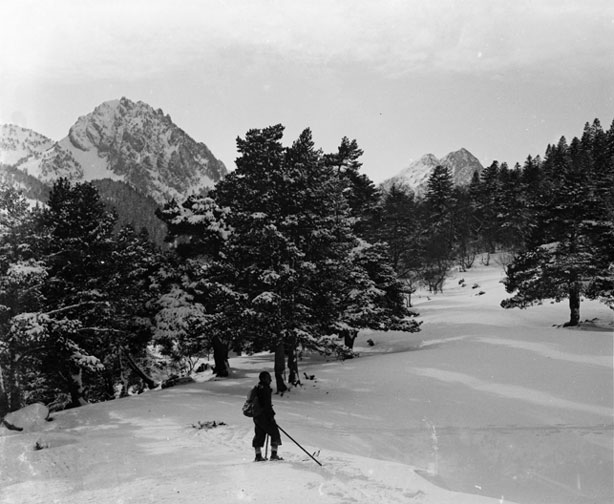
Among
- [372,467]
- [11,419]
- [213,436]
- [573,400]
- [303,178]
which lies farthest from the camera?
[303,178]

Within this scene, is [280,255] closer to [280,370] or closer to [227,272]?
[227,272]

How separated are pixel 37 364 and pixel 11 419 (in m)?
6.70

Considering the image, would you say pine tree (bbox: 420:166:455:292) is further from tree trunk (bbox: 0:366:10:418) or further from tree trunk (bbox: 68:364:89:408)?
tree trunk (bbox: 0:366:10:418)

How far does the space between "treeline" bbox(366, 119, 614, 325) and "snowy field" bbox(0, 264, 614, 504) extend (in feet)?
13.0

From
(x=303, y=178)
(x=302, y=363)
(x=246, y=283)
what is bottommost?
(x=302, y=363)

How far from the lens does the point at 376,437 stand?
49.1ft

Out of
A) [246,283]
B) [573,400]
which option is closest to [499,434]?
[573,400]

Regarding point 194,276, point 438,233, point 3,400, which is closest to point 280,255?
point 194,276

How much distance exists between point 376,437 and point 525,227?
60714 mm

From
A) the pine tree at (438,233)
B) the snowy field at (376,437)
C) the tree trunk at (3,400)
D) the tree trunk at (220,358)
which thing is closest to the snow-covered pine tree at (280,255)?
the snowy field at (376,437)

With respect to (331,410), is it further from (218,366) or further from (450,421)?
(218,366)

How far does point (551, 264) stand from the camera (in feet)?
97.7

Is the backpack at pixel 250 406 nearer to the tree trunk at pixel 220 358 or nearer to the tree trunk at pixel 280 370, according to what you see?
the tree trunk at pixel 280 370

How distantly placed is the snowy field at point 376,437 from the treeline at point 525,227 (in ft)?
13.0
